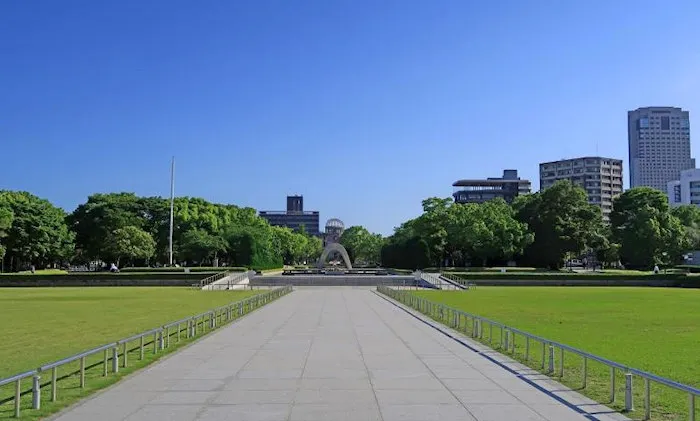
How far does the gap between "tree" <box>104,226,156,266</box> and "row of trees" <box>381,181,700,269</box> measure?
1279 inches

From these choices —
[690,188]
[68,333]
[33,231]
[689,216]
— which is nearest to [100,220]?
[33,231]

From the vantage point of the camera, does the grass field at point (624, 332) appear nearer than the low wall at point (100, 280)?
Yes

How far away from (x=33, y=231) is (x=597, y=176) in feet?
411

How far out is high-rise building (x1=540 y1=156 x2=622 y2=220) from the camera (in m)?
Answer: 159

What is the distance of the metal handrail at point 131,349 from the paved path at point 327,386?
0.66m

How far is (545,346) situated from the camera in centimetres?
1570

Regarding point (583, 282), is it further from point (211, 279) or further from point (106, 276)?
point (106, 276)

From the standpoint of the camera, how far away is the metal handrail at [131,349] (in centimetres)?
1013

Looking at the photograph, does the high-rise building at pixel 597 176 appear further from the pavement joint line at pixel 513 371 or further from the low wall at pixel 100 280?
the pavement joint line at pixel 513 371

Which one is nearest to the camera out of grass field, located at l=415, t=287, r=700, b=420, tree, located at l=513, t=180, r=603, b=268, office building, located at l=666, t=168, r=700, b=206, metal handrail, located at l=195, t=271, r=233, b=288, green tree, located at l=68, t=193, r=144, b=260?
grass field, located at l=415, t=287, r=700, b=420

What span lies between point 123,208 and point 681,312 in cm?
7486

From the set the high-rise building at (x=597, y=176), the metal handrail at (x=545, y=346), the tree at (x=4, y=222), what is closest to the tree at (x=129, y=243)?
the tree at (x=4, y=222)

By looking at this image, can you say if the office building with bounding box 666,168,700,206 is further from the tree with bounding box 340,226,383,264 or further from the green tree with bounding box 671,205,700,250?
the tree with bounding box 340,226,383,264

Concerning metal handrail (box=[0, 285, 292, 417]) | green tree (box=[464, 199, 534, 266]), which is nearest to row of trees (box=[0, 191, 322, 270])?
green tree (box=[464, 199, 534, 266])
